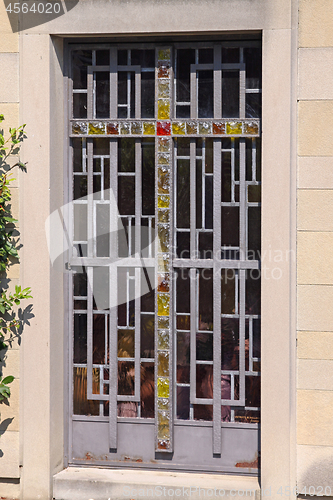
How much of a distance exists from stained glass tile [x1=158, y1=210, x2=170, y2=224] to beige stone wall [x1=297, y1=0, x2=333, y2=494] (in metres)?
1.16

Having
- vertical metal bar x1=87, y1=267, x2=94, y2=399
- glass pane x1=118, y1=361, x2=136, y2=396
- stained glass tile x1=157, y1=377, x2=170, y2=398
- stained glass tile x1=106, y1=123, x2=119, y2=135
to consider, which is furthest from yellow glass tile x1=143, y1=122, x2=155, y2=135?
stained glass tile x1=157, y1=377, x2=170, y2=398

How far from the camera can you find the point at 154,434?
4602 mm

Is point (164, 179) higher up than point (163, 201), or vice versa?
point (164, 179)

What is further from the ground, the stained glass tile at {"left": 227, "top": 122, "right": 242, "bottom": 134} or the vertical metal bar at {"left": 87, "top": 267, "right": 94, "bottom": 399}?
the stained glass tile at {"left": 227, "top": 122, "right": 242, "bottom": 134}

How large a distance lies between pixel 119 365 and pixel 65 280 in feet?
3.10

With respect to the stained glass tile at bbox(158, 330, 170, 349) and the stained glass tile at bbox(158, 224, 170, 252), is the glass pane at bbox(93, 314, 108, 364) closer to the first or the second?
the stained glass tile at bbox(158, 330, 170, 349)

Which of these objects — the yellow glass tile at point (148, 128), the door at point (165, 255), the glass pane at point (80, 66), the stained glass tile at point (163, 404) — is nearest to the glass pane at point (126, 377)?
the door at point (165, 255)

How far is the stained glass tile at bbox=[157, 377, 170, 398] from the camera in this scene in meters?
4.55

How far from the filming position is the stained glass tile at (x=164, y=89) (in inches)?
176

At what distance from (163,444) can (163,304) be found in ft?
4.23

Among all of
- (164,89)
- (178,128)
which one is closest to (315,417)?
(178,128)

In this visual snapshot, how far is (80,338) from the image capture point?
469cm

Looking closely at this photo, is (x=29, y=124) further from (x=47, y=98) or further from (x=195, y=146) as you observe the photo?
(x=195, y=146)

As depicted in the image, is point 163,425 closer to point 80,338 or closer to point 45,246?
point 80,338
